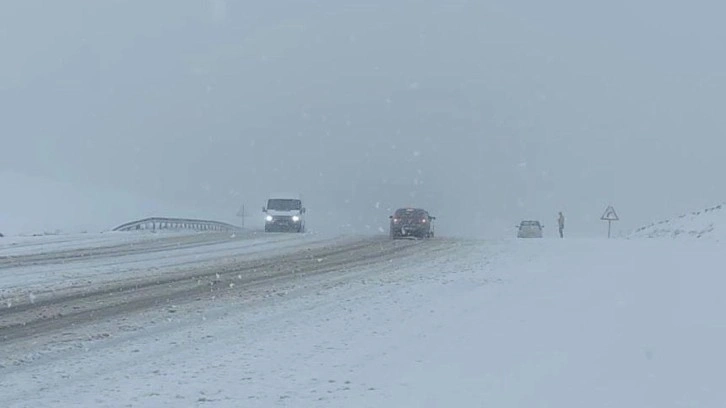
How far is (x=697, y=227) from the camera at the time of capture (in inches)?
1508

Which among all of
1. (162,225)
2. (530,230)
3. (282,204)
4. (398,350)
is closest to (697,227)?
(530,230)

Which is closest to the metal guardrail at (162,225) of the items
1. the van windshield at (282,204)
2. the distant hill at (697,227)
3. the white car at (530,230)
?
the van windshield at (282,204)

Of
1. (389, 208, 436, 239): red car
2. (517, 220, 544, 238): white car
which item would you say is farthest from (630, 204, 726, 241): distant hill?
(389, 208, 436, 239): red car

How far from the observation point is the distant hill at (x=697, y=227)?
35188 millimetres

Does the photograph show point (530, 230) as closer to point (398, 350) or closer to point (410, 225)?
point (410, 225)

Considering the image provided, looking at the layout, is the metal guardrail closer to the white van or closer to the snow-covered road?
the white van

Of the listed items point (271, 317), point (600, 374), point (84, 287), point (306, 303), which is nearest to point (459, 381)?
point (600, 374)

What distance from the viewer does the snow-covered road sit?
7.87 meters

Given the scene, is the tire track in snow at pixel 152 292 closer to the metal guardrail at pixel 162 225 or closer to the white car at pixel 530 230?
the metal guardrail at pixel 162 225

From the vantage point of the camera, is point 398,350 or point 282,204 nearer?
point 398,350

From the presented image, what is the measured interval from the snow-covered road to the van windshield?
34074mm

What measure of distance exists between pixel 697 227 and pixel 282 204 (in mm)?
23041

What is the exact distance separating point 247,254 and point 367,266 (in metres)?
5.68

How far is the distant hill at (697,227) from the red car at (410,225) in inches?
413
